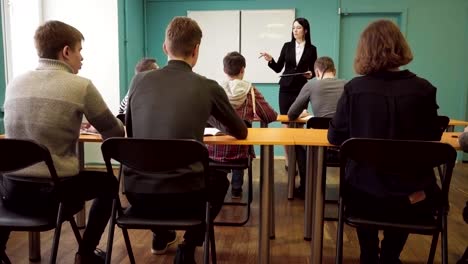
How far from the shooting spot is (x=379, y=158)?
56.9 inches

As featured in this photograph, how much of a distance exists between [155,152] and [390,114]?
91cm

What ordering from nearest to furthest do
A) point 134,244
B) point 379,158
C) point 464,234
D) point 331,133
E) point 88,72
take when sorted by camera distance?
1. point 379,158
2. point 331,133
3. point 134,244
4. point 464,234
5. point 88,72

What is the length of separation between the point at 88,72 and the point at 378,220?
4048mm

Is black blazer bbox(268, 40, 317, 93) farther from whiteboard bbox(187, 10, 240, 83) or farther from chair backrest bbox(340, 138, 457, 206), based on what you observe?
chair backrest bbox(340, 138, 457, 206)

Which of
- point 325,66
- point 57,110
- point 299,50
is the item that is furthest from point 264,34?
point 57,110

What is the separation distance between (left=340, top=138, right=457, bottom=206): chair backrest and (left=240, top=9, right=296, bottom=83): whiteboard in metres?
4.14

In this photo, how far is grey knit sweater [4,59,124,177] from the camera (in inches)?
61.9

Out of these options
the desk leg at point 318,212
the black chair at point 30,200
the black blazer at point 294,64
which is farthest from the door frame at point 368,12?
the black chair at point 30,200

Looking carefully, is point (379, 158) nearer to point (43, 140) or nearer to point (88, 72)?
point (43, 140)

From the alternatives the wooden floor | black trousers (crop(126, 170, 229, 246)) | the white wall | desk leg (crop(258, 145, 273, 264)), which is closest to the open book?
desk leg (crop(258, 145, 273, 264))

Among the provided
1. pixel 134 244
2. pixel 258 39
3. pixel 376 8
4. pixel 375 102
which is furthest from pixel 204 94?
pixel 376 8

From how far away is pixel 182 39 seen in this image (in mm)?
1665

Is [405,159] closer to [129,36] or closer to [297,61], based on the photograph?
[297,61]

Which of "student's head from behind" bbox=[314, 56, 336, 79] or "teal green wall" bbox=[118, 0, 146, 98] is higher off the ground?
"teal green wall" bbox=[118, 0, 146, 98]
